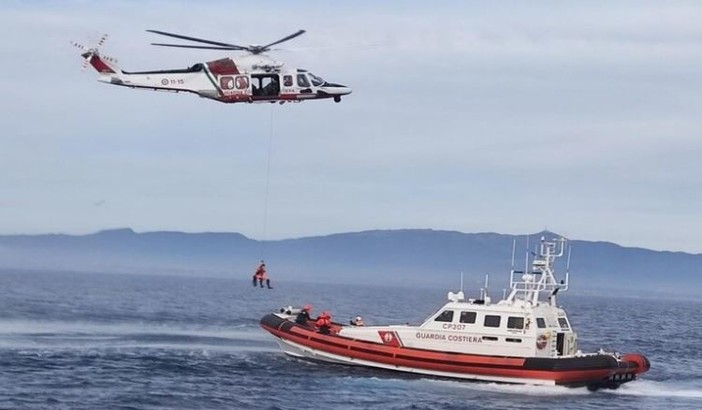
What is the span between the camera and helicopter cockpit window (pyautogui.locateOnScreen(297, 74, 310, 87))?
49500 mm

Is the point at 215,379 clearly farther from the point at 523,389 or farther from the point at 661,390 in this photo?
the point at 661,390

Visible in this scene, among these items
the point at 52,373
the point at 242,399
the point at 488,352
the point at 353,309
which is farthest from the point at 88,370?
the point at 353,309

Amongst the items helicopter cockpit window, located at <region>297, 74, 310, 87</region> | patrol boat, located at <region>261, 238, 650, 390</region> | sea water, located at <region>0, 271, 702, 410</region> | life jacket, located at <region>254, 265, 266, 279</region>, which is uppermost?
helicopter cockpit window, located at <region>297, 74, 310, 87</region>

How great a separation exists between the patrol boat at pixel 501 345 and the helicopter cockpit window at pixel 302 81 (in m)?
10.1

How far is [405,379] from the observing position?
47.5 meters

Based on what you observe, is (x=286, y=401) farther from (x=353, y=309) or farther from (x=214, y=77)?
(x=353, y=309)

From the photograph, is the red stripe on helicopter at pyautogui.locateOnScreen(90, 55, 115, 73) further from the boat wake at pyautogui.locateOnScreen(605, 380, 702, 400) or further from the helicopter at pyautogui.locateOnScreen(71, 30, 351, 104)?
the boat wake at pyautogui.locateOnScreen(605, 380, 702, 400)

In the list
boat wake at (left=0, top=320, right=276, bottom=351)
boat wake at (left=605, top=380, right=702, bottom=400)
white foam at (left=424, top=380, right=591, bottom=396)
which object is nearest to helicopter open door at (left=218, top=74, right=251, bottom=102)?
boat wake at (left=0, top=320, right=276, bottom=351)

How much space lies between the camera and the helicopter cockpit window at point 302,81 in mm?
49500

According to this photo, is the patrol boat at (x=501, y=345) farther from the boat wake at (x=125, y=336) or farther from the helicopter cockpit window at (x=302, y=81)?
the helicopter cockpit window at (x=302, y=81)

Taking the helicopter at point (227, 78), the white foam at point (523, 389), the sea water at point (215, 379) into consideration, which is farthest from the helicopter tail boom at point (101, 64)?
the white foam at point (523, 389)

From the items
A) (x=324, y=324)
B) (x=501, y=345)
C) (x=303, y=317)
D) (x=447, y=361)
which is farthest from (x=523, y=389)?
(x=303, y=317)

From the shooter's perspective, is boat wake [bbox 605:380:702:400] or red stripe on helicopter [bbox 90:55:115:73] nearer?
boat wake [bbox 605:380:702:400]

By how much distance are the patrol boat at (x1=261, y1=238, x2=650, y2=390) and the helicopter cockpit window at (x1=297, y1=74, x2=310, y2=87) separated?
1008cm
